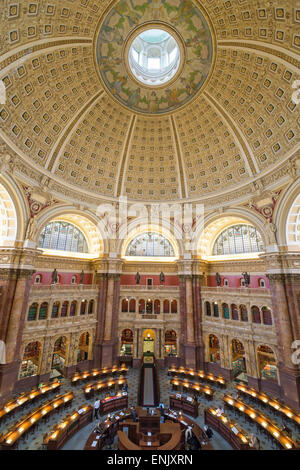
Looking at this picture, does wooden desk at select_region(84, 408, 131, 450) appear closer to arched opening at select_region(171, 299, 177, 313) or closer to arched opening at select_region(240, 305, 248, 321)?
arched opening at select_region(171, 299, 177, 313)

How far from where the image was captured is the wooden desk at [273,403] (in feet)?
46.9

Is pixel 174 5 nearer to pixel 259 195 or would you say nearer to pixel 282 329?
pixel 259 195

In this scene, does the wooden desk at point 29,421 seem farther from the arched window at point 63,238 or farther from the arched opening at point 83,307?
the arched window at point 63,238

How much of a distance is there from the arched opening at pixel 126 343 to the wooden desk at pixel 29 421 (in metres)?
10.8

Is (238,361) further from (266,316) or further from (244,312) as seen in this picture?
(266,316)

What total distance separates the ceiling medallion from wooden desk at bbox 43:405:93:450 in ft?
97.3

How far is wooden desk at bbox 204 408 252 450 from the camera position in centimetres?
1176

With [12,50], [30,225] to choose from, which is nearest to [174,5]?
[12,50]

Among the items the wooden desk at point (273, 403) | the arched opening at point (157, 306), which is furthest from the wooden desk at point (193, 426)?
the arched opening at point (157, 306)

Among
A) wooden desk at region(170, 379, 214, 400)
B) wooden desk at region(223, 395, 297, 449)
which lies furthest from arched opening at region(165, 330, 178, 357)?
wooden desk at region(223, 395, 297, 449)

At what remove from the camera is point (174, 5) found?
1694cm

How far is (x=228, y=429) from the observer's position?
507 inches

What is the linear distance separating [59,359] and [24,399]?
443 inches
